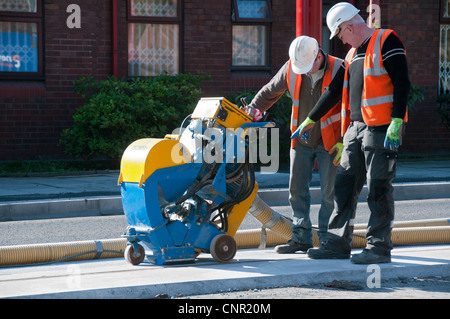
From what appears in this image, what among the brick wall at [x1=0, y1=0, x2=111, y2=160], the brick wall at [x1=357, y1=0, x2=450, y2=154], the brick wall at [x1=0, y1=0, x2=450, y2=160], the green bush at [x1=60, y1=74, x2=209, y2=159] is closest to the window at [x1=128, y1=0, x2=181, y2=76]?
the brick wall at [x1=0, y1=0, x2=450, y2=160]

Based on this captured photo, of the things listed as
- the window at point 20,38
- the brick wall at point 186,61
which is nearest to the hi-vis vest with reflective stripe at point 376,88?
the brick wall at point 186,61

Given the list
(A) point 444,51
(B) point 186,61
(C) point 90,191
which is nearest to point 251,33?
(B) point 186,61

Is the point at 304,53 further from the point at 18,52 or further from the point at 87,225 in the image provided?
the point at 18,52

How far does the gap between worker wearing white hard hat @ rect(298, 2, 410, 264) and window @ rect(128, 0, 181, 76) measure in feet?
28.2

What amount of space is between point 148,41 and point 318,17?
3677mm

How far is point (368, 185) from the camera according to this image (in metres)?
6.07

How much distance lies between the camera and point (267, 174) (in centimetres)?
1257

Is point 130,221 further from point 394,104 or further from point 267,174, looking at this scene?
point 267,174

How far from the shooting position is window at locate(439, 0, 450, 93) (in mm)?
16359

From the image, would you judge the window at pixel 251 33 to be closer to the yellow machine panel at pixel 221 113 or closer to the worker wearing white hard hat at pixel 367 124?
the worker wearing white hard hat at pixel 367 124

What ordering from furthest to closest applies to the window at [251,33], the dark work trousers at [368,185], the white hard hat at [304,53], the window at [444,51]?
the window at [444,51]
the window at [251,33]
the white hard hat at [304,53]
the dark work trousers at [368,185]

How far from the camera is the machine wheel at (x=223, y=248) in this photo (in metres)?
6.04

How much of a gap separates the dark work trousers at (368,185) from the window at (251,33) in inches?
362
